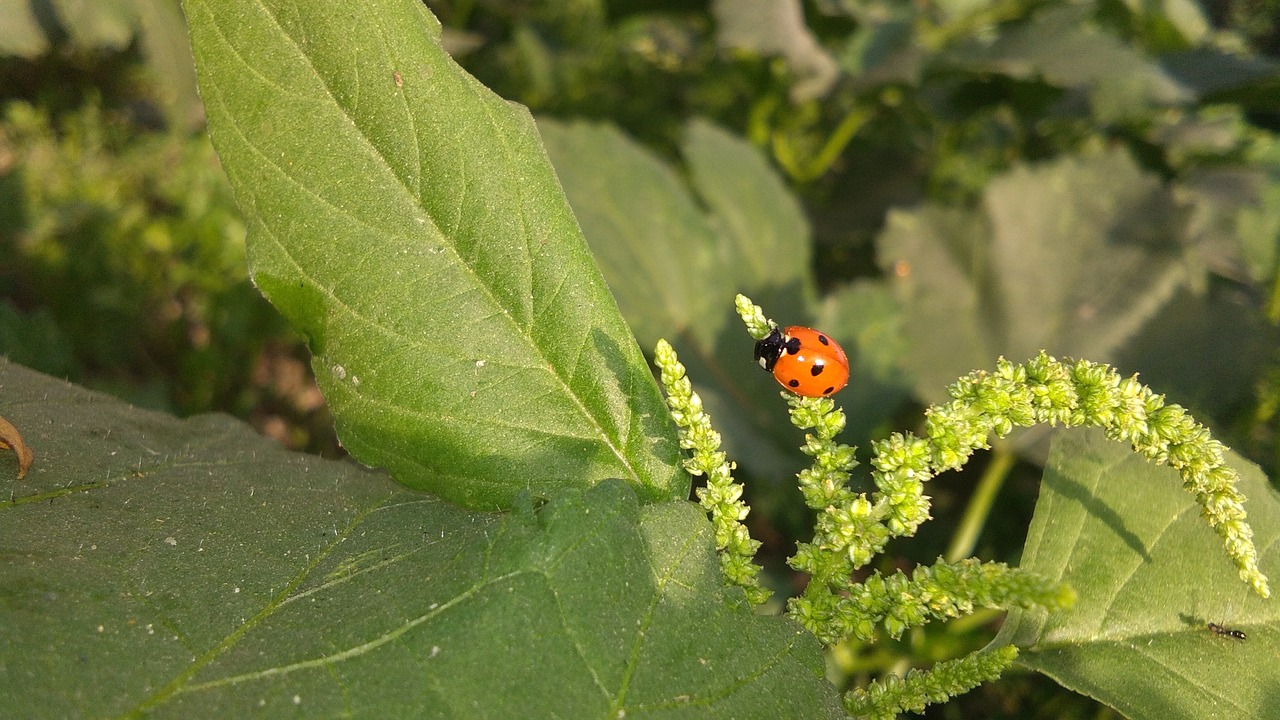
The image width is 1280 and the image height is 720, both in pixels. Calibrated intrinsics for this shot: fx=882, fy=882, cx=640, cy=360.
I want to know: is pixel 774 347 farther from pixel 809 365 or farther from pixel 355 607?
pixel 355 607

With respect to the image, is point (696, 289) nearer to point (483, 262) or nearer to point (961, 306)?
point (961, 306)

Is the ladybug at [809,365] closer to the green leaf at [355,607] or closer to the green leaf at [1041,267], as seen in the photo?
the green leaf at [355,607]

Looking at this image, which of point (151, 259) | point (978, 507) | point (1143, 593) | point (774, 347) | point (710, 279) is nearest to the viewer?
point (1143, 593)

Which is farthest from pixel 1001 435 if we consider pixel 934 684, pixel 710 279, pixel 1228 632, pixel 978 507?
pixel 710 279

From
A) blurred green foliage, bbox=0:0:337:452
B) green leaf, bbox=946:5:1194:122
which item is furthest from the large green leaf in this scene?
blurred green foliage, bbox=0:0:337:452

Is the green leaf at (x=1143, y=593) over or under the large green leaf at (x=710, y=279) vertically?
over

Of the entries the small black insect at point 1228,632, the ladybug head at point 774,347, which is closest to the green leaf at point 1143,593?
the small black insect at point 1228,632

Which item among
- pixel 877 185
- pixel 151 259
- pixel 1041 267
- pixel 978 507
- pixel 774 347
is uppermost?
pixel 774 347
